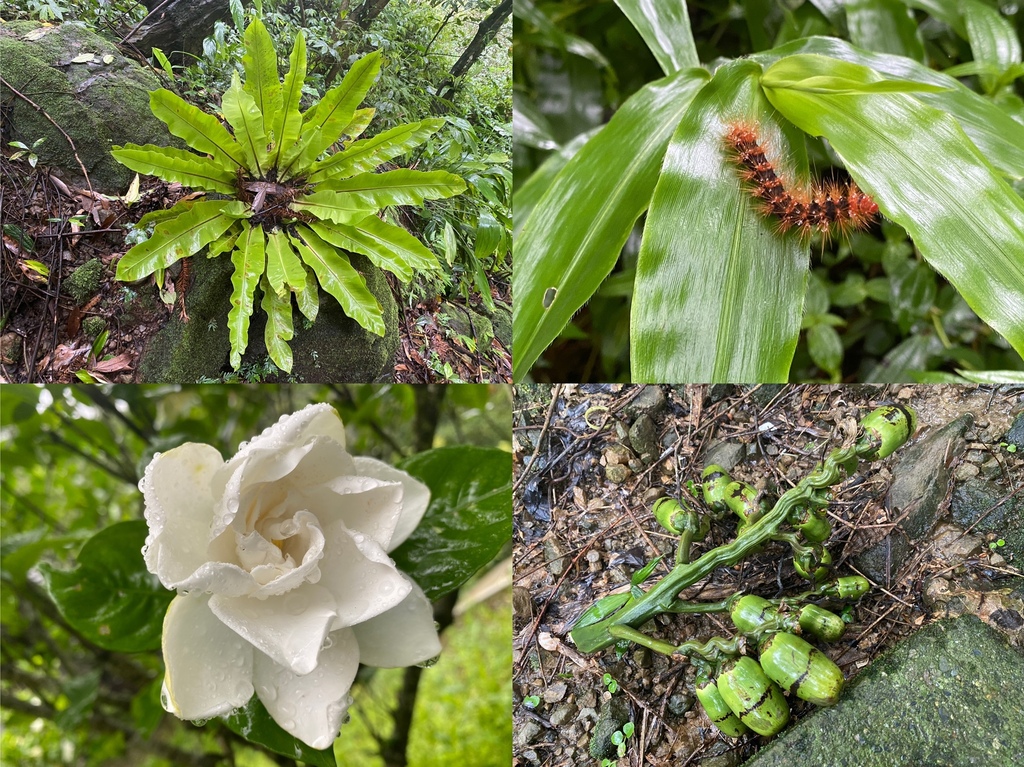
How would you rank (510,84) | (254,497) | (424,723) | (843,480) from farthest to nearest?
(424,723)
(510,84)
(843,480)
(254,497)

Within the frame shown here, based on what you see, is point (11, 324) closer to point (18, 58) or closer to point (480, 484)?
point (18, 58)

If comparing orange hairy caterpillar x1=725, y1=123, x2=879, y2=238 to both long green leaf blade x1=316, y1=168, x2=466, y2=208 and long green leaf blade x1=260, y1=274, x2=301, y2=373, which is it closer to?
long green leaf blade x1=316, y1=168, x2=466, y2=208

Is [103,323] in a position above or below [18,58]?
→ below

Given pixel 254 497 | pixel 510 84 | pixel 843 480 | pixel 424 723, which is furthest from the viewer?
pixel 424 723

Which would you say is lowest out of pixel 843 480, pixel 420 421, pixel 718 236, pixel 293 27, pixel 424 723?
pixel 424 723

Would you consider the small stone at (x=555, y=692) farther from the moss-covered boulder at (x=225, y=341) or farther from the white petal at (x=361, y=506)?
the moss-covered boulder at (x=225, y=341)

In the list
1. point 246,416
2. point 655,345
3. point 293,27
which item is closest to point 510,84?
point 293,27

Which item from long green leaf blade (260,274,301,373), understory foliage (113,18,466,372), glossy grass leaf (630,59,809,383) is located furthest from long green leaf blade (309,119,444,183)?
glossy grass leaf (630,59,809,383)
